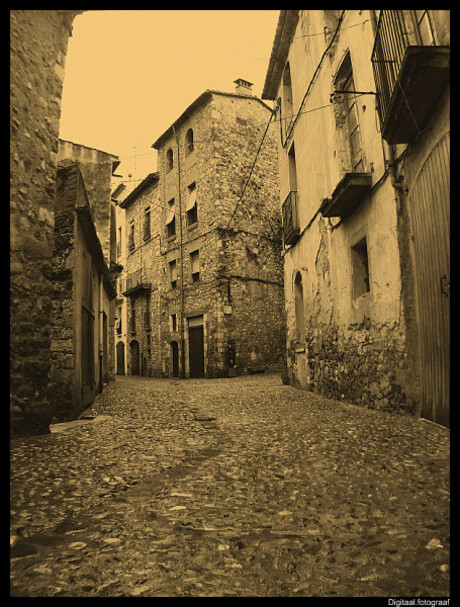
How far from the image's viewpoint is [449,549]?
1604 millimetres

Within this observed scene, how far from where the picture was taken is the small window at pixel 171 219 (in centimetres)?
1748

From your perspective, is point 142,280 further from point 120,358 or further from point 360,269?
point 360,269

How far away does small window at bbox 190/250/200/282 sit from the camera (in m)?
15.8

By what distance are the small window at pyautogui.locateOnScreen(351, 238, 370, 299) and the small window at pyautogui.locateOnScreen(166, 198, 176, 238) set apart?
12.6 meters

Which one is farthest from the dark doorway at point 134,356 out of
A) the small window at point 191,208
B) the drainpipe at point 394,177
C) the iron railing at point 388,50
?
the iron railing at point 388,50

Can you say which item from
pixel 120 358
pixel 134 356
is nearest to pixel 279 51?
pixel 134 356

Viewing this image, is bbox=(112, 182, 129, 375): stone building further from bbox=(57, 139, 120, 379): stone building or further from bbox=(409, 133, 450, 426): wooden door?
bbox=(409, 133, 450, 426): wooden door

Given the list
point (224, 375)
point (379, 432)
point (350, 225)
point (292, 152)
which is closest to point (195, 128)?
point (292, 152)

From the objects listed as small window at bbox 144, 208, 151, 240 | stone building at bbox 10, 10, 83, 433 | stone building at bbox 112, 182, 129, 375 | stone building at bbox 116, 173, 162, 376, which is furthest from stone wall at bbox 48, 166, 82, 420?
stone building at bbox 112, 182, 129, 375

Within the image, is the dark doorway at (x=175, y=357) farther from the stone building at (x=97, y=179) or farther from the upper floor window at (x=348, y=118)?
the upper floor window at (x=348, y=118)

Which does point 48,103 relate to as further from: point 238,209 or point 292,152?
point 238,209

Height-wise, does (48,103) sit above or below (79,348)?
above

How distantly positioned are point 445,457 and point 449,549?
89 cm

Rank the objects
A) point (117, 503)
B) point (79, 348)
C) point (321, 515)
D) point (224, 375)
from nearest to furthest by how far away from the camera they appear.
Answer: point (321, 515)
point (117, 503)
point (79, 348)
point (224, 375)
